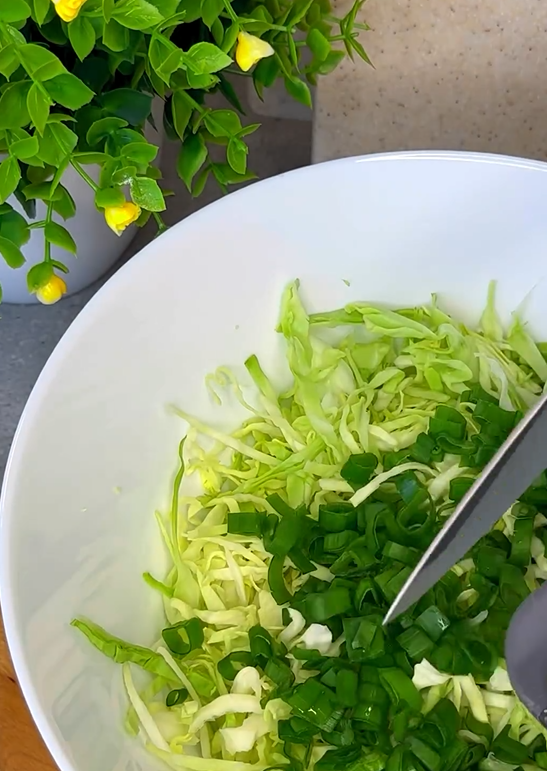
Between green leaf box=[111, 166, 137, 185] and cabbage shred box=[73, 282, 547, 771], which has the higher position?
green leaf box=[111, 166, 137, 185]

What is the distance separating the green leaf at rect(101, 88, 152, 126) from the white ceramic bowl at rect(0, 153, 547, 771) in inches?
3.4

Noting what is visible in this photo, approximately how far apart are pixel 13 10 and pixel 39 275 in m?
0.16

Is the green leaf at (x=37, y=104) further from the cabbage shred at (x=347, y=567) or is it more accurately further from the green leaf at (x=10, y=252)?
the cabbage shred at (x=347, y=567)

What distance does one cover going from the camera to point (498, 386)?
706 mm

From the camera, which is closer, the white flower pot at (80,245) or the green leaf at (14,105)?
the green leaf at (14,105)

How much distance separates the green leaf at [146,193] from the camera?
486mm

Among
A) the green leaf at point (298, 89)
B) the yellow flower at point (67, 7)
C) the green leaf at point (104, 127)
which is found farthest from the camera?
the green leaf at point (298, 89)

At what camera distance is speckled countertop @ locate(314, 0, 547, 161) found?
70 centimetres

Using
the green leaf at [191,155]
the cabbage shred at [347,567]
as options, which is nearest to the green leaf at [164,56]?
the green leaf at [191,155]

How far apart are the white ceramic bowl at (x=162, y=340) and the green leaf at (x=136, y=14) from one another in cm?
18

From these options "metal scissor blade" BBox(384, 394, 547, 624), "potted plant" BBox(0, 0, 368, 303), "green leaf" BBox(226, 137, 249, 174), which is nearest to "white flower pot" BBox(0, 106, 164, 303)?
"potted plant" BBox(0, 0, 368, 303)

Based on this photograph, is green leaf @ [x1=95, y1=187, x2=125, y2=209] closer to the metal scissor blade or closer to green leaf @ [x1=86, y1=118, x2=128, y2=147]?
green leaf @ [x1=86, y1=118, x2=128, y2=147]

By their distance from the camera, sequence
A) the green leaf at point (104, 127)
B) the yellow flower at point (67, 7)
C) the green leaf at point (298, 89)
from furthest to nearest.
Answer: the green leaf at point (298, 89) → the green leaf at point (104, 127) → the yellow flower at point (67, 7)

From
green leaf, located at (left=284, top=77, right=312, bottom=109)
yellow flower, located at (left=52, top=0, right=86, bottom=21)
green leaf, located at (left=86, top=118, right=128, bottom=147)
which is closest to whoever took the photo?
yellow flower, located at (left=52, top=0, right=86, bottom=21)
